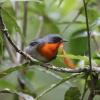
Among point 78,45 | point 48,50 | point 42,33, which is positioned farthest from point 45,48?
point 42,33

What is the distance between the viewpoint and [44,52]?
59.3 inches

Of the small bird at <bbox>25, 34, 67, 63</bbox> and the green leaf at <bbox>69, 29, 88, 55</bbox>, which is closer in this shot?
the small bird at <bbox>25, 34, 67, 63</bbox>

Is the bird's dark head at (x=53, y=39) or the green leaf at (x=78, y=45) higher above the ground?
the bird's dark head at (x=53, y=39)

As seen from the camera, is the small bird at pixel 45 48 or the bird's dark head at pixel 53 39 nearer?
the small bird at pixel 45 48

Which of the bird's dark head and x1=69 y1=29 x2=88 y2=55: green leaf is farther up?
the bird's dark head

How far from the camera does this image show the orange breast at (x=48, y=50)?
4.78 feet

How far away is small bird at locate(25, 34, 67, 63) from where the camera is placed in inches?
57.1

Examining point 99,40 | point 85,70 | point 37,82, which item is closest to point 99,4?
point 99,40

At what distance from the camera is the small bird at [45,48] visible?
1450 mm

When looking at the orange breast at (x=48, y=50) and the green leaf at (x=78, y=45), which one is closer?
the orange breast at (x=48, y=50)

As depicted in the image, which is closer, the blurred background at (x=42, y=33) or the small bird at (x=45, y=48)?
the small bird at (x=45, y=48)

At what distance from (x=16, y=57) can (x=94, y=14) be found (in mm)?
422

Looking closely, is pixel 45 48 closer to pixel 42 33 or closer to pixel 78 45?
pixel 78 45

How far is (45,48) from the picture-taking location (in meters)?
1.54
